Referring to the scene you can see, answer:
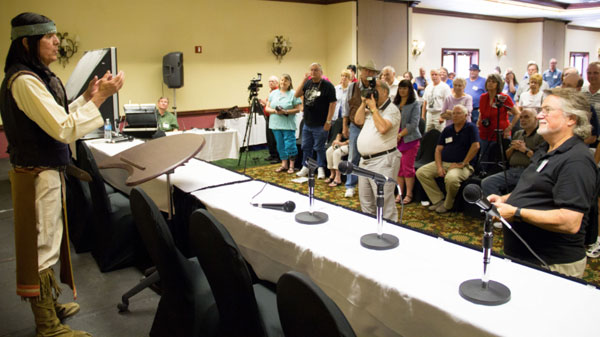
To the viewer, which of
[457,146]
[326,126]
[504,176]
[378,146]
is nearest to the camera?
[378,146]

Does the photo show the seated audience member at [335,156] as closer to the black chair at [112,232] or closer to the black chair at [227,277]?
the black chair at [112,232]

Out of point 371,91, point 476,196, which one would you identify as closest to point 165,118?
point 371,91

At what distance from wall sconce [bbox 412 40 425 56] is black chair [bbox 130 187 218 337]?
10.8m

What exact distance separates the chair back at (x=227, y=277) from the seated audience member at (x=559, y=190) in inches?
42.3

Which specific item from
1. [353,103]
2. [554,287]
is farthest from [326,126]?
[554,287]

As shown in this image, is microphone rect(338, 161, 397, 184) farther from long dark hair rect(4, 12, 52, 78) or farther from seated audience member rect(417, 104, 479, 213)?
seated audience member rect(417, 104, 479, 213)

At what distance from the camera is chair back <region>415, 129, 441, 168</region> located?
498 centimetres

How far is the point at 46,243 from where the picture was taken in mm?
2172

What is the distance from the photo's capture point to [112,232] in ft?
9.94

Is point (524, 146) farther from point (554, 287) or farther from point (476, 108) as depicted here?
point (476, 108)

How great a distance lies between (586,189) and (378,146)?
66.5 inches

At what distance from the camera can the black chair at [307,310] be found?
0.94 meters

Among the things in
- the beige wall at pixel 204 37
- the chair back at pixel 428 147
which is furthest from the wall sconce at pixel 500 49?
the chair back at pixel 428 147

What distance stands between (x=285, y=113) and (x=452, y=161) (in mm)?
2340
